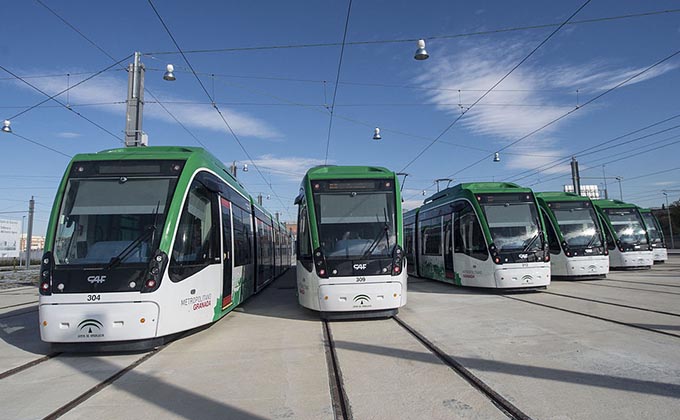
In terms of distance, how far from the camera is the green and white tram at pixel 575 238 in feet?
50.6

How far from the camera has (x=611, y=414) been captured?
3797 millimetres

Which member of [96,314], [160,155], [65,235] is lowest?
[96,314]

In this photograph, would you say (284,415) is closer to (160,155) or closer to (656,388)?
(656,388)

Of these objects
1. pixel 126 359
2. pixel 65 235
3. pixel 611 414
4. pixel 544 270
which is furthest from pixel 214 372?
pixel 544 270

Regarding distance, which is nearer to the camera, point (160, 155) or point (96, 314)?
point (96, 314)

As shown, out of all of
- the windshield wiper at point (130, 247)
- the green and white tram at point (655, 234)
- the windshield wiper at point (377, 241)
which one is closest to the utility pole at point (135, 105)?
the windshield wiper at point (130, 247)

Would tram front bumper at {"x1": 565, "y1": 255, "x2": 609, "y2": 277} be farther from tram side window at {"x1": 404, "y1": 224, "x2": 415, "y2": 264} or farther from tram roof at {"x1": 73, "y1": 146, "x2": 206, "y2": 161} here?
Answer: tram roof at {"x1": 73, "y1": 146, "x2": 206, "y2": 161}

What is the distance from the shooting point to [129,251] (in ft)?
21.0

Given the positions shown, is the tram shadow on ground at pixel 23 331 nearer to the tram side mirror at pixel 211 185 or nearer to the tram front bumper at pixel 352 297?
the tram side mirror at pixel 211 185

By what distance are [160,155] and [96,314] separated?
2672mm

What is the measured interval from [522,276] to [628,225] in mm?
11336

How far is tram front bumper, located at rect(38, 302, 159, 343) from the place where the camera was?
240 inches

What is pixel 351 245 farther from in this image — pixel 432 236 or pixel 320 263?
pixel 432 236

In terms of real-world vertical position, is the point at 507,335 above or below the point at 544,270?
below
